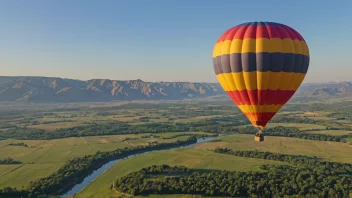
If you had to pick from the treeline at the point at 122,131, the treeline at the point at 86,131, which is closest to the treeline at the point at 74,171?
the treeline at the point at 86,131

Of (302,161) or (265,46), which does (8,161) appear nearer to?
(302,161)

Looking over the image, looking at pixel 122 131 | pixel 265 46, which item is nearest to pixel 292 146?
pixel 122 131

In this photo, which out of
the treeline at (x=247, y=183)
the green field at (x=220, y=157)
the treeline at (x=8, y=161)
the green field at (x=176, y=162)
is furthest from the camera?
the treeline at (x=8, y=161)

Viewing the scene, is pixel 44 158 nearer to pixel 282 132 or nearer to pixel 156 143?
pixel 156 143

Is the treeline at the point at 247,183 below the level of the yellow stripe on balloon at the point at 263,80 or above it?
below

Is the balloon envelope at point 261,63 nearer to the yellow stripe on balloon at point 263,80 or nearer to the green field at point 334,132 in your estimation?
the yellow stripe on balloon at point 263,80

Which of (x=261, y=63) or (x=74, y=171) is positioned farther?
(x=74, y=171)
